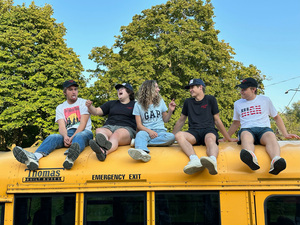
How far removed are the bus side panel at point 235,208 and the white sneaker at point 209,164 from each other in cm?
27

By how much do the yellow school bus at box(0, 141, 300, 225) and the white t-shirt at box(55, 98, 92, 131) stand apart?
3.52ft

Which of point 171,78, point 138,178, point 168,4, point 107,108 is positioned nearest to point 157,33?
point 168,4

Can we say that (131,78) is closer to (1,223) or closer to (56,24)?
(56,24)

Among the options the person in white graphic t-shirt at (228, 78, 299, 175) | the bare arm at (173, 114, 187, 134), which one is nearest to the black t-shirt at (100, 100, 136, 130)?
the bare arm at (173, 114, 187, 134)

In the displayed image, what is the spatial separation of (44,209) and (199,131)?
2.15m

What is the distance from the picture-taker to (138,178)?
3611mm

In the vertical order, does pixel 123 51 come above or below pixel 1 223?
above

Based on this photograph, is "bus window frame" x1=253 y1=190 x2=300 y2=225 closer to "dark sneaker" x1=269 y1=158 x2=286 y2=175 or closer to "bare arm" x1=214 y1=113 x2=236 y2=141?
"dark sneaker" x1=269 y1=158 x2=286 y2=175

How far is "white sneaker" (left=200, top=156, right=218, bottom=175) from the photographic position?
132 inches

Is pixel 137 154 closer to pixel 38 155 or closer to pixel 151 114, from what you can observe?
pixel 151 114

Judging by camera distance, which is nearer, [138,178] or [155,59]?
[138,178]

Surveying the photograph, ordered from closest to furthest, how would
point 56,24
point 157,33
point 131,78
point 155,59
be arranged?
point 131,78, point 155,59, point 157,33, point 56,24

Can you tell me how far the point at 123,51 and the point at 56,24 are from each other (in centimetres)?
807

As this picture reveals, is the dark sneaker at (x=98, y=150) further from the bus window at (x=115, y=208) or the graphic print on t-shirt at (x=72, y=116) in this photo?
the graphic print on t-shirt at (x=72, y=116)
